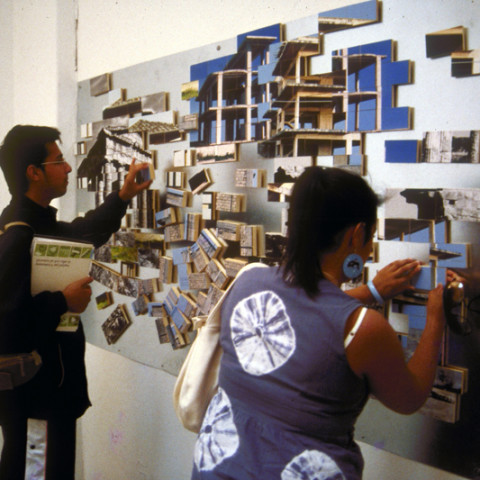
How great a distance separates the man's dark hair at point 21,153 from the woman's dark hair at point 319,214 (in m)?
1.04

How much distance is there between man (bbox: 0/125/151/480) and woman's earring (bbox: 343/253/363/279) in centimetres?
94

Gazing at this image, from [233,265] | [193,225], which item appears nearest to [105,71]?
[193,225]

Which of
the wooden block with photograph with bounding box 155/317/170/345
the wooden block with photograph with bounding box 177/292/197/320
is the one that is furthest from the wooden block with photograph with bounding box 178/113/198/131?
the wooden block with photograph with bounding box 155/317/170/345

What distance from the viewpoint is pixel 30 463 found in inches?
63.4

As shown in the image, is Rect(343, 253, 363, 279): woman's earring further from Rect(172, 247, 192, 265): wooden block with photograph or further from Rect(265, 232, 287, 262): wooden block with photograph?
Rect(172, 247, 192, 265): wooden block with photograph

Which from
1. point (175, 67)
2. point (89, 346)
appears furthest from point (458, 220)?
point (89, 346)

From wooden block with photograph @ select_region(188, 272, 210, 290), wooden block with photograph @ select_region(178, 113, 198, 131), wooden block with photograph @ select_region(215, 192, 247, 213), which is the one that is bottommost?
wooden block with photograph @ select_region(188, 272, 210, 290)

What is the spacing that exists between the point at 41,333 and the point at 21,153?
1.87 feet

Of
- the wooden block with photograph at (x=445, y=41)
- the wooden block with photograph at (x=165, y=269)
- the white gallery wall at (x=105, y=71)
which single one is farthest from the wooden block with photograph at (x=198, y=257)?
the wooden block with photograph at (x=445, y=41)

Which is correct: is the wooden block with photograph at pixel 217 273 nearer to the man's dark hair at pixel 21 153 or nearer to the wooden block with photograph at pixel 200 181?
the wooden block with photograph at pixel 200 181

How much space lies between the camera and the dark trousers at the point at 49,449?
1.58 m

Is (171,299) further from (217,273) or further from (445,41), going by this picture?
(445,41)

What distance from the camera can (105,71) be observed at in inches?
77.0

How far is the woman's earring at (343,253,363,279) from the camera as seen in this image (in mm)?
904
